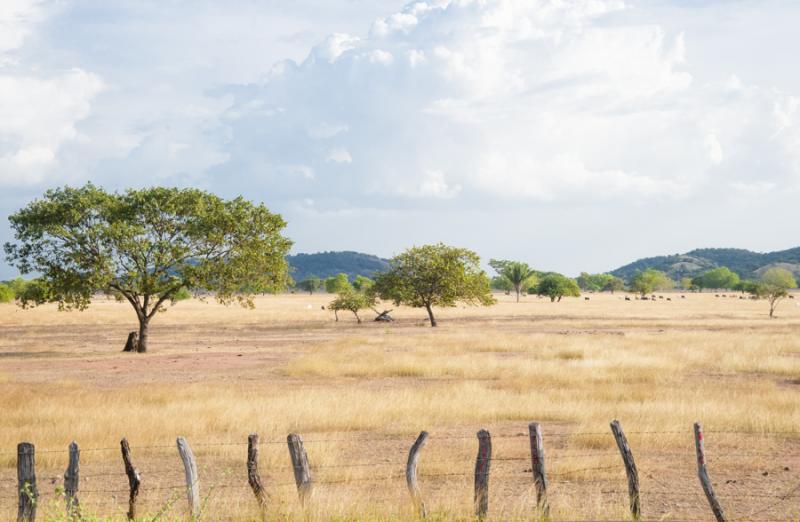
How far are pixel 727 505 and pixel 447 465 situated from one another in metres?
5.28

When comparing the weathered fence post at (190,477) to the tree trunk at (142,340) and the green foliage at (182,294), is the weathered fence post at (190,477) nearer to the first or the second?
the green foliage at (182,294)

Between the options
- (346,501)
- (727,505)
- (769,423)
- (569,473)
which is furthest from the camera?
(769,423)

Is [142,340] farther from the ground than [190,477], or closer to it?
farther from the ground

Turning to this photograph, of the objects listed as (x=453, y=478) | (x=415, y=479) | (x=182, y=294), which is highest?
(x=182, y=294)

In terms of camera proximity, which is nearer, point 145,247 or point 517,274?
point 145,247

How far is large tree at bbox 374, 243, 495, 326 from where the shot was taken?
68438 mm

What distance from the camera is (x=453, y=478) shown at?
14.9m

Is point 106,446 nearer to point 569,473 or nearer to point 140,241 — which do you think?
point 569,473

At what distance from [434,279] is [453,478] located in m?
54.6

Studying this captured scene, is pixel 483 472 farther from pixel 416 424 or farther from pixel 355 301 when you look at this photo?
pixel 355 301

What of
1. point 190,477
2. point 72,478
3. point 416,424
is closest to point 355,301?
point 416,424

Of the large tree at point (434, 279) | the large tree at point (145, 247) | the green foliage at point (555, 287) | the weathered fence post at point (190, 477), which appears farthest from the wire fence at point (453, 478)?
the green foliage at point (555, 287)

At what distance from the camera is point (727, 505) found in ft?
43.4

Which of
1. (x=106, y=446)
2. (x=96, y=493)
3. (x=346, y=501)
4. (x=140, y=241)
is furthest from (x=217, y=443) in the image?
(x=140, y=241)
